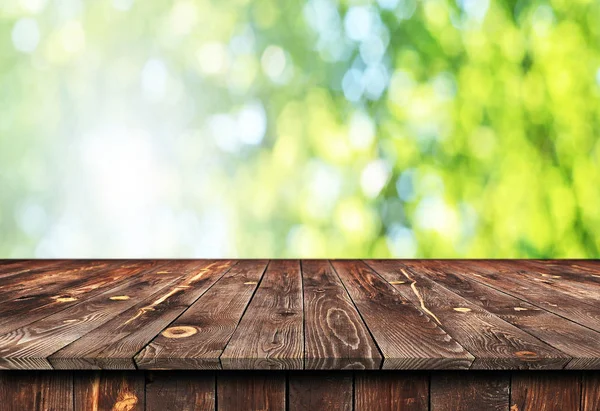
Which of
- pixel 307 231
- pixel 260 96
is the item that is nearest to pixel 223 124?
pixel 260 96

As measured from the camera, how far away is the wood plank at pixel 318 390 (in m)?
0.83

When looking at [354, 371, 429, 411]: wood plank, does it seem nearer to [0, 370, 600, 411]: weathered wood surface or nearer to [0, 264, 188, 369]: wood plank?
[0, 370, 600, 411]: weathered wood surface

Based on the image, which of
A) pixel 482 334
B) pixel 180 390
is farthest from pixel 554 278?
pixel 180 390

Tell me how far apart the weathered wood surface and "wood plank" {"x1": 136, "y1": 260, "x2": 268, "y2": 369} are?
0.12 ft

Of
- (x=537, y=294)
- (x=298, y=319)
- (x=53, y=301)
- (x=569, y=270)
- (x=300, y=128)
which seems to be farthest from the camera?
(x=300, y=128)

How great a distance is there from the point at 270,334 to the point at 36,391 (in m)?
0.34

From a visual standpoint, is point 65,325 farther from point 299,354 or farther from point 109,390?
point 299,354

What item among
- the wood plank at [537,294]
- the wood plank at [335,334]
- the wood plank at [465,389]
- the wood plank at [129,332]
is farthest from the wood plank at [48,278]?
the wood plank at [537,294]

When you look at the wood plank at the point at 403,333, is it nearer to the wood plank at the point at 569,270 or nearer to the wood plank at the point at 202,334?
the wood plank at the point at 202,334

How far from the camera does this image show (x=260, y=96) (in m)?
2.68

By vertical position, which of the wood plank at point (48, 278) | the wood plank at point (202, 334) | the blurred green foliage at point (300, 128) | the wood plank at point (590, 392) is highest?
the blurred green foliage at point (300, 128)

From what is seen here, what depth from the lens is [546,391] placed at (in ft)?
2.76

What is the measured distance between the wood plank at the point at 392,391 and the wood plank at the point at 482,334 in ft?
0.28

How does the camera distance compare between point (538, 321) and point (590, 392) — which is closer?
point (590, 392)
